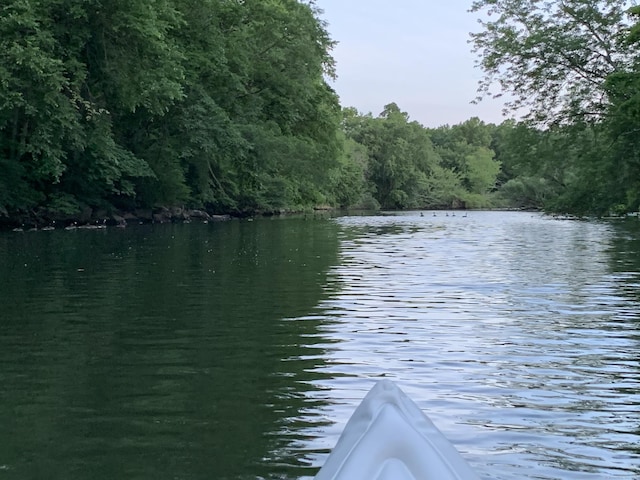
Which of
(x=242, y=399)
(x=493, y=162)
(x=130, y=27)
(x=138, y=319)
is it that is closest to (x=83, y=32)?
(x=130, y=27)

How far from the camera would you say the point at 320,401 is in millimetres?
6473

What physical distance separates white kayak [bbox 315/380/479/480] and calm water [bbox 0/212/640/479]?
1888 mm

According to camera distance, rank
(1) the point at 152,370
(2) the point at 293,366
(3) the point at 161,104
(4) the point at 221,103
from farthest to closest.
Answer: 1. (4) the point at 221,103
2. (3) the point at 161,104
3. (2) the point at 293,366
4. (1) the point at 152,370

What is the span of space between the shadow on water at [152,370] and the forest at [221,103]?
12.0 metres

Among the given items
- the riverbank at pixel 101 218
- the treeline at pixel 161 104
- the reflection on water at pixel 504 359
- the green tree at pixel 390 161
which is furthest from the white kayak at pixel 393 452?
the green tree at pixel 390 161

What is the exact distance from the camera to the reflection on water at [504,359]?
539 cm

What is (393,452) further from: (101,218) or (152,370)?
(101,218)

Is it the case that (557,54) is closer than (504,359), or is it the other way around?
(504,359)

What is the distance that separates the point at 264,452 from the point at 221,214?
154 ft

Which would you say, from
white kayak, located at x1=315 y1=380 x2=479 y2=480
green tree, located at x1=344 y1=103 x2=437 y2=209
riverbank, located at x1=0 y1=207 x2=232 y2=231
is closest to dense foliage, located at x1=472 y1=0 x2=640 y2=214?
riverbank, located at x1=0 y1=207 x2=232 y2=231

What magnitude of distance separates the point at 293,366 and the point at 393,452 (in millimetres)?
5011

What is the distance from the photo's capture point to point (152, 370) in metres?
7.49

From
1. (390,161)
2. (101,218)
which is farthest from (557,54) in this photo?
(390,161)

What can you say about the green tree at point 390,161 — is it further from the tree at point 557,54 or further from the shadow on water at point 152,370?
the shadow on water at point 152,370
